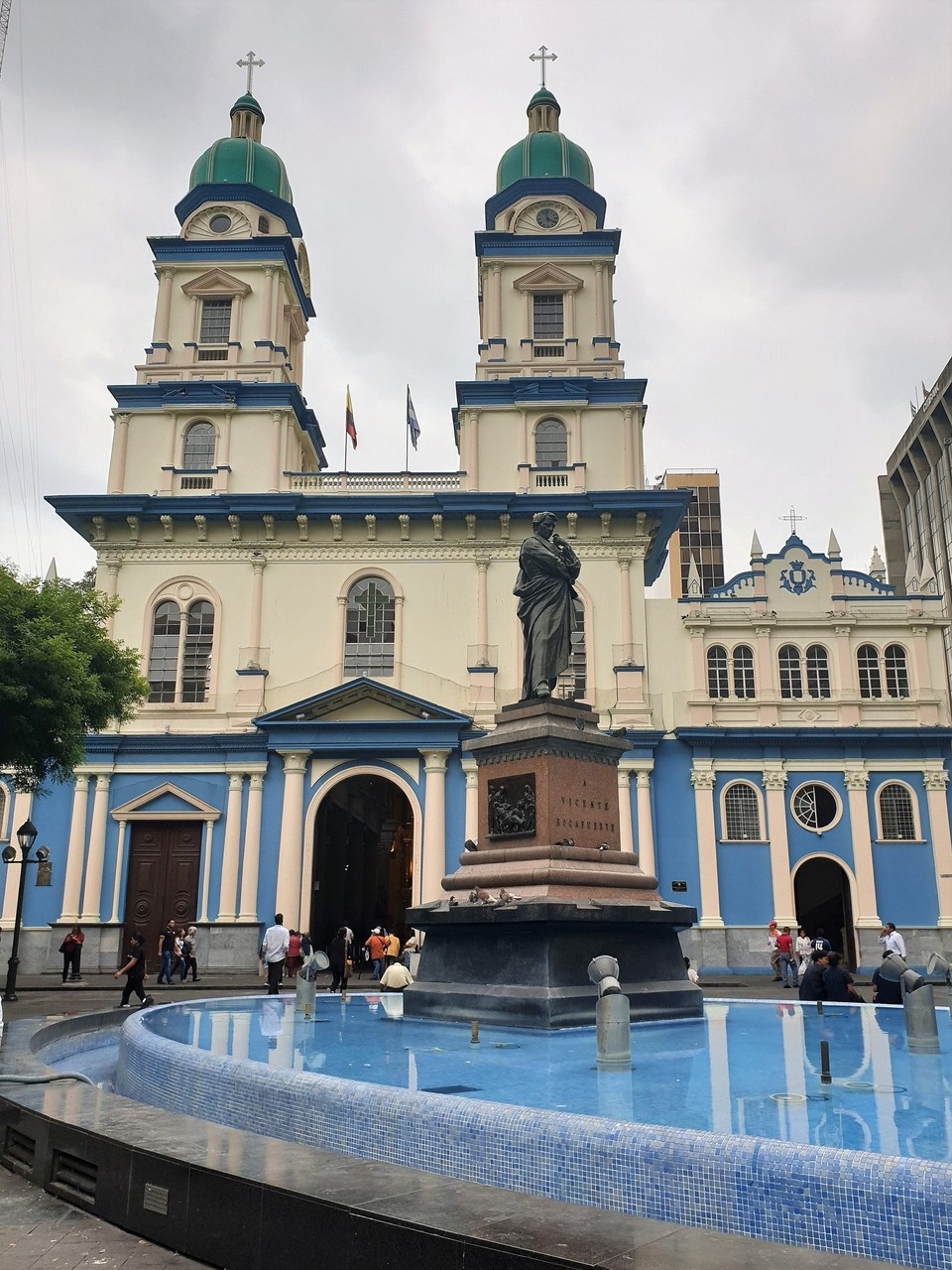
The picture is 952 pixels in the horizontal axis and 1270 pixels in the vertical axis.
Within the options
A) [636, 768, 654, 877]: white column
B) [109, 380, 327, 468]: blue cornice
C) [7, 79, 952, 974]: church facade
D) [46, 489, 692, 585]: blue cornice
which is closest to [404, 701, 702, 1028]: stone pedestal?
[7, 79, 952, 974]: church facade

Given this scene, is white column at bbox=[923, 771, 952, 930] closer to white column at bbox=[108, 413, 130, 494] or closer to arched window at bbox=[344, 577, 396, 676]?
arched window at bbox=[344, 577, 396, 676]

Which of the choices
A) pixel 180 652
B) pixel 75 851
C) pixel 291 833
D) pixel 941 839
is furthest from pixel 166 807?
pixel 941 839

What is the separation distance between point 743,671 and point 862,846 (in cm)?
574

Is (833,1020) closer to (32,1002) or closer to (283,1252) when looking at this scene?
(283,1252)

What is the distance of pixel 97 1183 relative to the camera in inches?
225

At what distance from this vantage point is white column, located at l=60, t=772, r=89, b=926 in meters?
29.0

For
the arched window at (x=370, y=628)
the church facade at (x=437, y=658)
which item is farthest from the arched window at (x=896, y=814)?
the arched window at (x=370, y=628)

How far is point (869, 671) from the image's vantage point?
31.1 metres

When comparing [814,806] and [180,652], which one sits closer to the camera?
[814,806]

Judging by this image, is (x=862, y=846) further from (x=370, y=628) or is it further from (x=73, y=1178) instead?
(x=73, y=1178)

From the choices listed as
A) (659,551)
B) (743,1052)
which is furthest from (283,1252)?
(659,551)

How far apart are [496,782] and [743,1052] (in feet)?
15.5

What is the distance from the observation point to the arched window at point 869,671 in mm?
30969

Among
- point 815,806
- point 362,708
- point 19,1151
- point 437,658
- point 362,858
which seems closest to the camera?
point 19,1151
